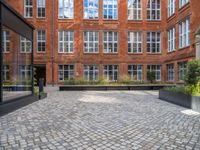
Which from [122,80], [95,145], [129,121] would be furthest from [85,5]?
[95,145]

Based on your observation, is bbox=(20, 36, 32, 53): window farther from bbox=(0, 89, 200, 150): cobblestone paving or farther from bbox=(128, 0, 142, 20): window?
bbox=(128, 0, 142, 20): window

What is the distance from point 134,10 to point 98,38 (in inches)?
241

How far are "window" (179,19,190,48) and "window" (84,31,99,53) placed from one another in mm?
10269

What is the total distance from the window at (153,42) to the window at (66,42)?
33.1 ft

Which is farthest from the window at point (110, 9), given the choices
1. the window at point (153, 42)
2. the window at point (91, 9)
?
the window at point (153, 42)

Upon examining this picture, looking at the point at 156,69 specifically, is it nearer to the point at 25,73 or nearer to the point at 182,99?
the point at 182,99

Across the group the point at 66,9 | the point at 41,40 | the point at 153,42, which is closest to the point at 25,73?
the point at 41,40

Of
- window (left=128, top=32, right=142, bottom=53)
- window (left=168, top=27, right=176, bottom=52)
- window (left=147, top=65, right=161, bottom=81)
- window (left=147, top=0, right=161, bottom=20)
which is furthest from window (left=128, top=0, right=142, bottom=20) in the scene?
window (left=147, top=65, right=161, bottom=81)

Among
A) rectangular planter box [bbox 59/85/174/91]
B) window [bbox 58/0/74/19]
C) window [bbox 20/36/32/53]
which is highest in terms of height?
window [bbox 58/0/74/19]

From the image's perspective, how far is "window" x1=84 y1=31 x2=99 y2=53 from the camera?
2887 cm

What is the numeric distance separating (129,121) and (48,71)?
2233cm

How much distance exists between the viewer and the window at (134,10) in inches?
1163

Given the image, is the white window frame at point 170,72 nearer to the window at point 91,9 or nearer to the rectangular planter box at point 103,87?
the rectangular planter box at point 103,87

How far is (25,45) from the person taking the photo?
12680 millimetres
